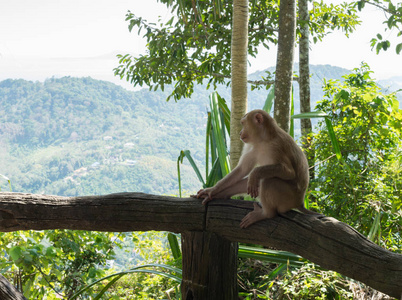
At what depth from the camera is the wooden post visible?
160 centimetres

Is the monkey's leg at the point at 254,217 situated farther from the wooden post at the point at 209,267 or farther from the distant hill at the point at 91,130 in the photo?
the distant hill at the point at 91,130

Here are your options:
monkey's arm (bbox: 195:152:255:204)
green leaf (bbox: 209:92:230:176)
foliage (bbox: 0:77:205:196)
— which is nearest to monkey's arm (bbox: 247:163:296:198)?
monkey's arm (bbox: 195:152:255:204)

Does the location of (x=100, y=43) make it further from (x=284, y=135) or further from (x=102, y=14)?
(x=284, y=135)

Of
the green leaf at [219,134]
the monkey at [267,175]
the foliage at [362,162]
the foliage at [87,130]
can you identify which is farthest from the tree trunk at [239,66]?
the foliage at [87,130]

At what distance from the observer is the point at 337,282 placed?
2.79 metres

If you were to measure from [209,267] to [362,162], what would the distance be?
2587 mm

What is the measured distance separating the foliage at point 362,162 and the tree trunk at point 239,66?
749 mm

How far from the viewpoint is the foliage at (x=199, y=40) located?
5.28 metres

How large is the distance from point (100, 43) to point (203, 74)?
73421 millimetres

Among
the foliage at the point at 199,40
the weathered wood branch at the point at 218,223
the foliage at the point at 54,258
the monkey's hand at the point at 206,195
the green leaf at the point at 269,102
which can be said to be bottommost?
the foliage at the point at 54,258

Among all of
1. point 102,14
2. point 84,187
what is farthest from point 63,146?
point 102,14

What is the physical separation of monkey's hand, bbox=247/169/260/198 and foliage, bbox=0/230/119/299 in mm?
1698

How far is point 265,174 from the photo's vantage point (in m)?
1.84

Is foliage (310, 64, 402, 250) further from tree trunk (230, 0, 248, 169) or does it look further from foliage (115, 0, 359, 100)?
foliage (115, 0, 359, 100)
